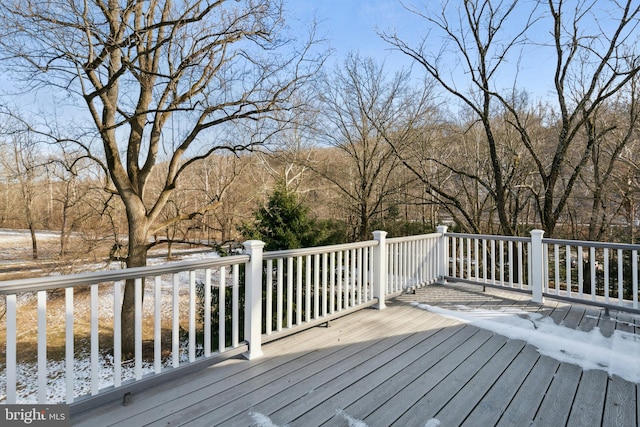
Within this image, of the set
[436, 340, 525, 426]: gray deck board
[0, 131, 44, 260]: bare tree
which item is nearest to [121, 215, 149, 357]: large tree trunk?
[0, 131, 44, 260]: bare tree

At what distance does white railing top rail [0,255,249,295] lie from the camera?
1.64 m

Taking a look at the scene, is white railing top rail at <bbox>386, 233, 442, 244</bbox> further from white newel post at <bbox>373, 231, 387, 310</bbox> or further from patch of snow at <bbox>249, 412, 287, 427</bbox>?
patch of snow at <bbox>249, 412, 287, 427</bbox>

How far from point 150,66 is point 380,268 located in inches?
279

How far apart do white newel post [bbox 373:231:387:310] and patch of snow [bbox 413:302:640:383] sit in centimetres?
65

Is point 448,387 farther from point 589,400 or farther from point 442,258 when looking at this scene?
point 442,258

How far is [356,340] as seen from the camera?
3.01m

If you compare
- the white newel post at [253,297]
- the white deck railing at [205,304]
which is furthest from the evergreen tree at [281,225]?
the white newel post at [253,297]

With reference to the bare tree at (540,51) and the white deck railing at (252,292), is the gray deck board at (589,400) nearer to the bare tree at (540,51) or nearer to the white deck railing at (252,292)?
the white deck railing at (252,292)

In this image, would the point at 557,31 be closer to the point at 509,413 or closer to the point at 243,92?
the point at 243,92

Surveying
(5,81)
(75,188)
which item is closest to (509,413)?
(5,81)

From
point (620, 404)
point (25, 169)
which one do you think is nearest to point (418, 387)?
point (620, 404)

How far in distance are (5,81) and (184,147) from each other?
3.25 meters

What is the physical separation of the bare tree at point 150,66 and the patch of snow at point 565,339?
5.98m

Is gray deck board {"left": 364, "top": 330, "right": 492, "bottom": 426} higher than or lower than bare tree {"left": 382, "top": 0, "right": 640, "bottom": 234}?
lower
